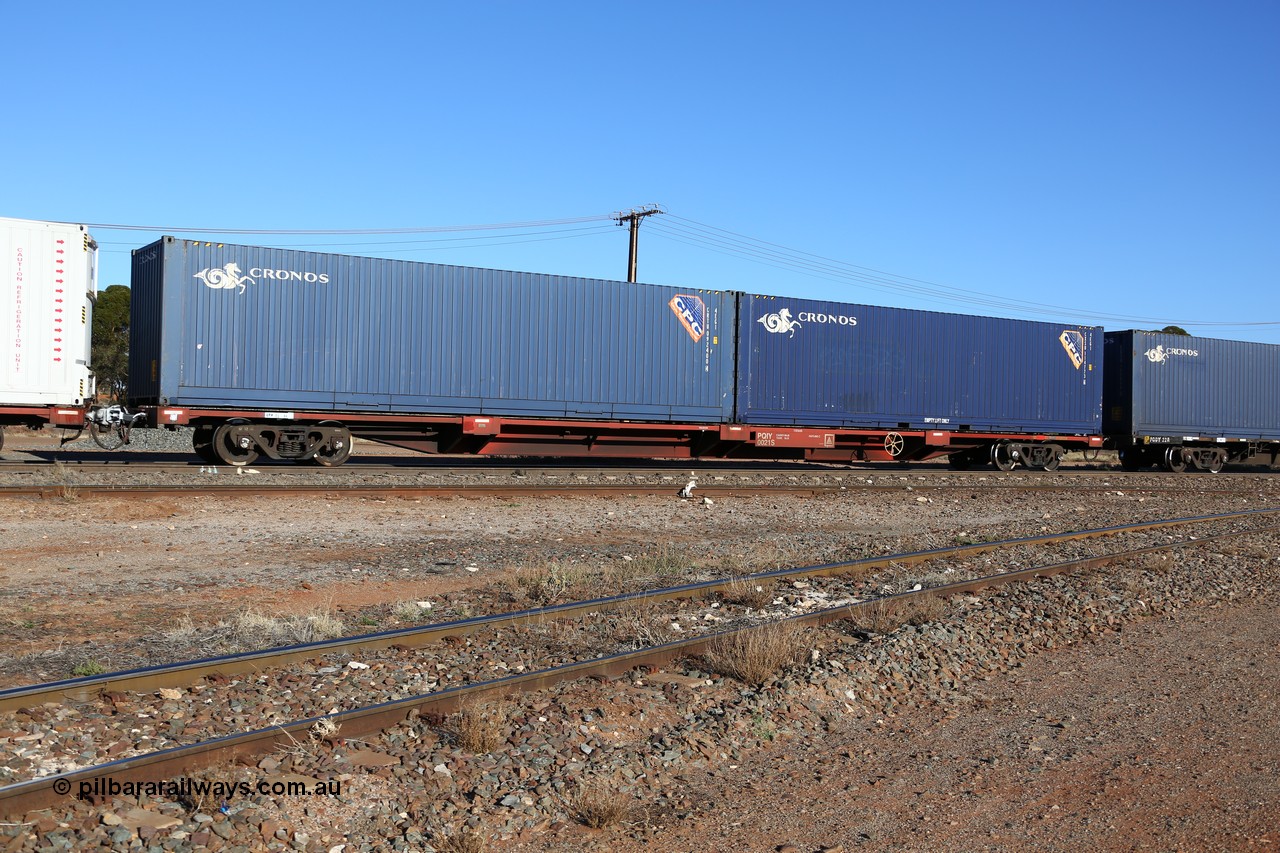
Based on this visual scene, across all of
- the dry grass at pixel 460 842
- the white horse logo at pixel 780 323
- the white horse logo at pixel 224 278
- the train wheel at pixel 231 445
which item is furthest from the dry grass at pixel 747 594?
the white horse logo at pixel 780 323

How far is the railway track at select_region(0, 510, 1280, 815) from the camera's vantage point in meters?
4.27

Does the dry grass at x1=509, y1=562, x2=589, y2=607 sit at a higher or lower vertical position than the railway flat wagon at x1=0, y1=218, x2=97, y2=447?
lower

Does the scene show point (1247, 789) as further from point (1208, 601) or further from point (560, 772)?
point (1208, 601)

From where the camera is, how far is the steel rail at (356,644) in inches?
191

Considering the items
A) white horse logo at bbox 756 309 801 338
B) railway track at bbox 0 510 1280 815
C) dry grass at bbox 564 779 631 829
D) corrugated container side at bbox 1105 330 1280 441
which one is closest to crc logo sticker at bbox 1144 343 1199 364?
corrugated container side at bbox 1105 330 1280 441

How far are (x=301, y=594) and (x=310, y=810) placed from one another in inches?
183

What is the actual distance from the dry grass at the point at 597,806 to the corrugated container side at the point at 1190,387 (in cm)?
2508

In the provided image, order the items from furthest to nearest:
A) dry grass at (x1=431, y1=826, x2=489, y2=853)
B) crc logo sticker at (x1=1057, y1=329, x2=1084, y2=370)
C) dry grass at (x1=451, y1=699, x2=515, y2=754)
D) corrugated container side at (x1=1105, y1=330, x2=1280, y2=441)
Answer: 1. corrugated container side at (x1=1105, y1=330, x2=1280, y2=441)
2. crc logo sticker at (x1=1057, y1=329, x2=1084, y2=370)
3. dry grass at (x1=451, y1=699, x2=515, y2=754)
4. dry grass at (x1=431, y1=826, x2=489, y2=853)

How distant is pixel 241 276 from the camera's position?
16938 millimetres

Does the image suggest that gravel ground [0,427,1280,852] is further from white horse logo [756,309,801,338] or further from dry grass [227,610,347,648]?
white horse logo [756,309,801,338]

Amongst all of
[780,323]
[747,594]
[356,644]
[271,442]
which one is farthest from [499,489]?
[356,644]

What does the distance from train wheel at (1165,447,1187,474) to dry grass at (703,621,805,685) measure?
2422 cm

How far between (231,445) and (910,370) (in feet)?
46.7

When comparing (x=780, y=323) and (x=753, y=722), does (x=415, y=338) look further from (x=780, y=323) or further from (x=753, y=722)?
(x=753, y=722)
